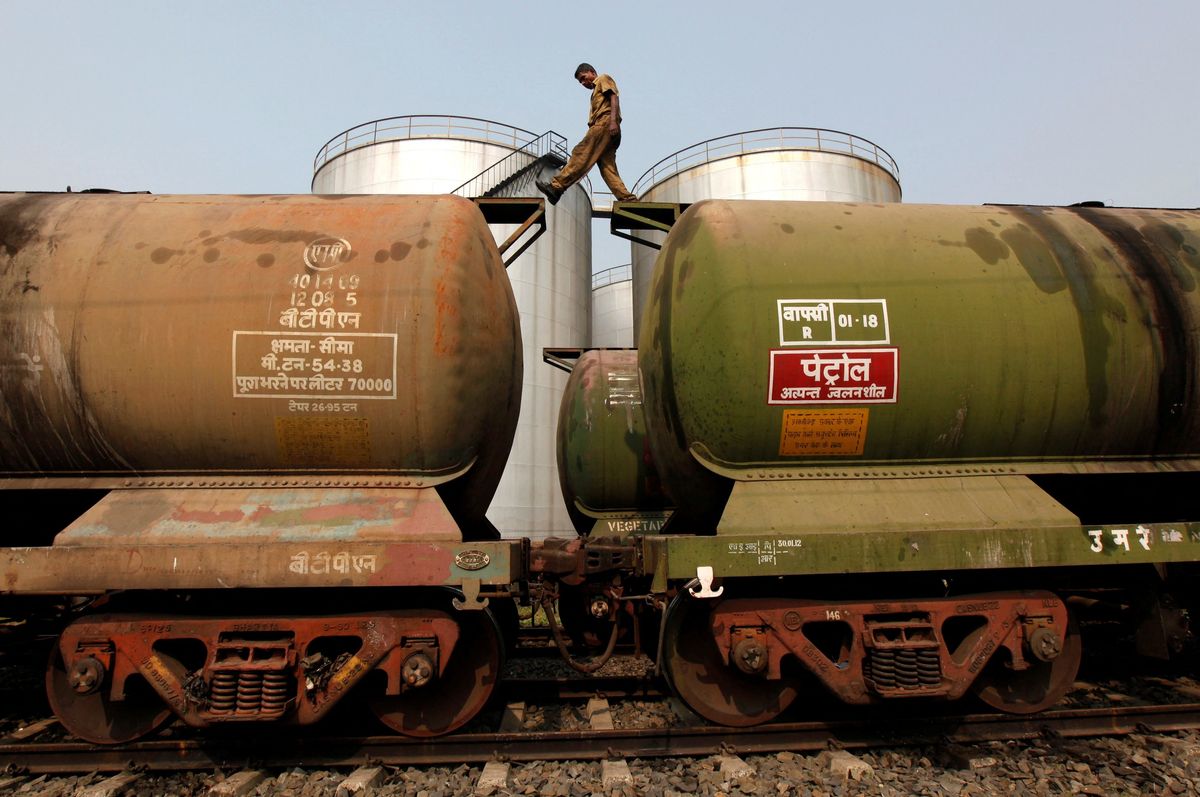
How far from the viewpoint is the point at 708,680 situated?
4871 mm

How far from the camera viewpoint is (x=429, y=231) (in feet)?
15.5

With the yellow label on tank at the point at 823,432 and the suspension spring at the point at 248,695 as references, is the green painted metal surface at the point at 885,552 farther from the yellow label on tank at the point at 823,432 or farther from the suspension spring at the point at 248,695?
the suspension spring at the point at 248,695

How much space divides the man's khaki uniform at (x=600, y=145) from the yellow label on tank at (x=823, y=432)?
2852 millimetres

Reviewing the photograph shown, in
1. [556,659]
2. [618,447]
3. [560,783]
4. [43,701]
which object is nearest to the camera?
[560,783]

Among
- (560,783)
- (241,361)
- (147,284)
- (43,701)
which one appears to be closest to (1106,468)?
(560,783)

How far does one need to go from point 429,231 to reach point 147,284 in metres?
1.92

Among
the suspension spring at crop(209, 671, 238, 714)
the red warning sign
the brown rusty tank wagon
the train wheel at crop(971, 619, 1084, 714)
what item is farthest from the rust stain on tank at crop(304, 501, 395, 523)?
the train wheel at crop(971, 619, 1084, 714)

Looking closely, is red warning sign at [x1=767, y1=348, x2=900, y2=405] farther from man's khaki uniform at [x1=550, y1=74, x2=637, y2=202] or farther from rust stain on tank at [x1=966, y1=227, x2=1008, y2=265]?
man's khaki uniform at [x1=550, y1=74, x2=637, y2=202]

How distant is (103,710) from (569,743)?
10.5 feet

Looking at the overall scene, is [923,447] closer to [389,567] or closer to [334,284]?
[389,567]

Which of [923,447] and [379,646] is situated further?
[923,447]

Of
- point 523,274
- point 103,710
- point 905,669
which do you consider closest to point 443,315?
point 103,710

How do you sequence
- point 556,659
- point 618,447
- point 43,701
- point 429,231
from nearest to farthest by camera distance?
point 429,231 < point 43,701 < point 556,659 < point 618,447

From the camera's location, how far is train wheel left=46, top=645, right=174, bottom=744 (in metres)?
4.44
